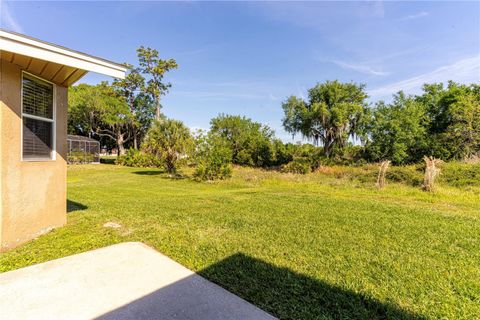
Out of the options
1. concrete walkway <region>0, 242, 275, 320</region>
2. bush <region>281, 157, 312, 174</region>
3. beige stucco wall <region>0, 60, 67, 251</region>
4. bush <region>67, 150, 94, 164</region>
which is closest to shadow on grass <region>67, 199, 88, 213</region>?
beige stucco wall <region>0, 60, 67, 251</region>

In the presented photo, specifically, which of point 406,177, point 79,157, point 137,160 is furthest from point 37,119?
point 79,157

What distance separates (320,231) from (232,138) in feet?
77.1

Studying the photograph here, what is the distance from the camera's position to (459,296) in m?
2.31

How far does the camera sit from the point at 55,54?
3.30 meters

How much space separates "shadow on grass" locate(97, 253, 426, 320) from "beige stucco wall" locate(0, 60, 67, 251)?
2652 mm

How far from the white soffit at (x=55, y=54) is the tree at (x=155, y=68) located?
27616 millimetres

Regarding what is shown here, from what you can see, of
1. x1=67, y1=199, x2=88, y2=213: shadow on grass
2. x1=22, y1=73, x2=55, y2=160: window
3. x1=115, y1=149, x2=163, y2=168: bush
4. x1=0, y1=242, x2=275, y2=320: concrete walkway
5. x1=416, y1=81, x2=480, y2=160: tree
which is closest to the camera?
x1=0, y1=242, x2=275, y2=320: concrete walkway

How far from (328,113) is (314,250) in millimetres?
20871

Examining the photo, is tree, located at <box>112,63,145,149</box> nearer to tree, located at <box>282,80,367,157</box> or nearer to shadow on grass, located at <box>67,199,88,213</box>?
tree, located at <box>282,80,367,157</box>

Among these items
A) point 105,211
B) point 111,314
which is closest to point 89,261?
point 111,314

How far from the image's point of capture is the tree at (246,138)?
24453mm

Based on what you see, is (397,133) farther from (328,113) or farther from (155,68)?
(155,68)

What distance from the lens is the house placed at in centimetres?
314

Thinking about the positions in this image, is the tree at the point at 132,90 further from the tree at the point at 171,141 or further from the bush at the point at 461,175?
the bush at the point at 461,175
